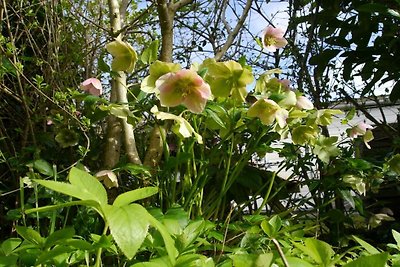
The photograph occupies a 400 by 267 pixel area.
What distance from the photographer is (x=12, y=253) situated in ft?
2.36

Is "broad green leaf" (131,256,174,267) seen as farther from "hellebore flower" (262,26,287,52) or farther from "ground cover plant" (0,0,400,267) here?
"hellebore flower" (262,26,287,52)

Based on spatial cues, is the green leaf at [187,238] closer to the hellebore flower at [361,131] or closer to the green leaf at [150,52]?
the green leaf at [150,52]

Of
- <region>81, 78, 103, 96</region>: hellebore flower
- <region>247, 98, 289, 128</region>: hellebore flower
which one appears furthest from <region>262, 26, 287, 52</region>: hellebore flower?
<region>81, 78, 103, 96</region>: hellebore flower

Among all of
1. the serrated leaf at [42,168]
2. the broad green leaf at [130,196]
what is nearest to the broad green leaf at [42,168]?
the serrated leaf at [42,168]

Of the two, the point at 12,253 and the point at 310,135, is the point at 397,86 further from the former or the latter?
the point at 12,253

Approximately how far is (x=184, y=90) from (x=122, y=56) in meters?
0.22

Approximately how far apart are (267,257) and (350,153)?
1.00 m

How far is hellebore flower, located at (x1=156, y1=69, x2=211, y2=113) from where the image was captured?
34.4 inches

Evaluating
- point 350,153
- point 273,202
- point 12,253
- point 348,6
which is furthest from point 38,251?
point 348,6

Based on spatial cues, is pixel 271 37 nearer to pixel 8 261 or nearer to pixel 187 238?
pixel 187 238

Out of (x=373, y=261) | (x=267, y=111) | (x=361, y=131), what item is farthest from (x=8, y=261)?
(x=361, y=131)

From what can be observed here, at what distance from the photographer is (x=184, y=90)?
2.95 ft

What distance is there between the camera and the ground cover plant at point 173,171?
572mm

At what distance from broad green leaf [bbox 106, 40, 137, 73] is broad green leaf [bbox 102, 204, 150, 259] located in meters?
0.59
